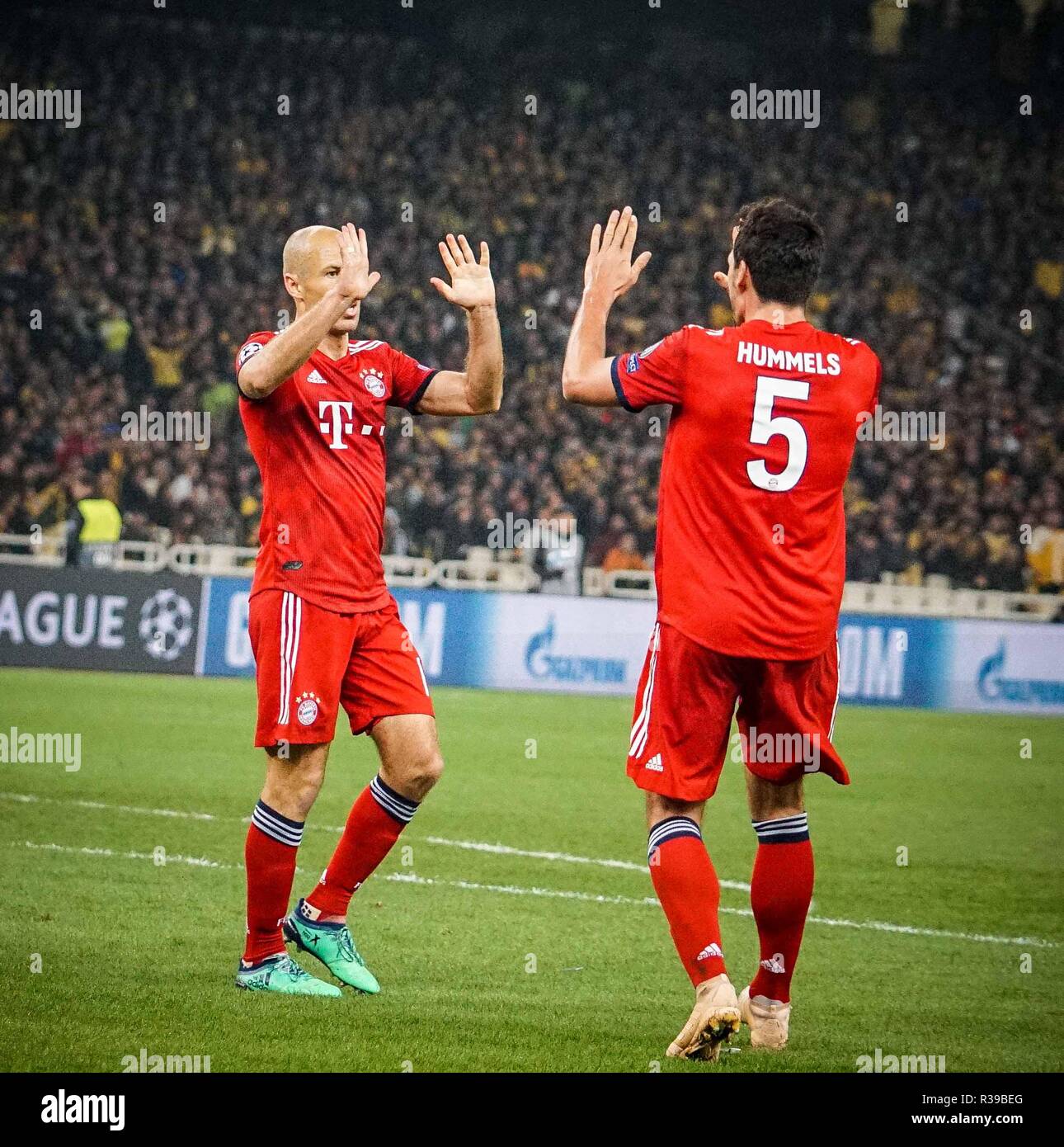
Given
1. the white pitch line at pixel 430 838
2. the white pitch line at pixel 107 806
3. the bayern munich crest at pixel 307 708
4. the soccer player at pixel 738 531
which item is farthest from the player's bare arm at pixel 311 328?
the white pitch line at pixel 107 806

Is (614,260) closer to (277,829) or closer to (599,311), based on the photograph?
(599,311)

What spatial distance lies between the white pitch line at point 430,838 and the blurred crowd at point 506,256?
9420 mm

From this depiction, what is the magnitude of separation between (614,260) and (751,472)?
76 centimetres

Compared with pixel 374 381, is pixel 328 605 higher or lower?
lower

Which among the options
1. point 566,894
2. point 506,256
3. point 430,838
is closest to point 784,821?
point 566,894

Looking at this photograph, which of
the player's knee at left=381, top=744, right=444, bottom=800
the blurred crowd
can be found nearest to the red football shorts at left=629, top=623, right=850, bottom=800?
the player's knee at left=381, top=744, right=444, bottom=800

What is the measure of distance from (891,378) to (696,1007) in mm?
20047

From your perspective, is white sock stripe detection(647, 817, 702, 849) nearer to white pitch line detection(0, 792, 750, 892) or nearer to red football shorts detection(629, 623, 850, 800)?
red football shorts detection(629, 623, 850, 800)

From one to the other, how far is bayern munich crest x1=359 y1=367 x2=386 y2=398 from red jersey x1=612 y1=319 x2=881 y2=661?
4.14 feet

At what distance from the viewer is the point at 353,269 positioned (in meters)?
5.30

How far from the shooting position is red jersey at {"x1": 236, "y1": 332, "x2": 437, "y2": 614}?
5.51 m

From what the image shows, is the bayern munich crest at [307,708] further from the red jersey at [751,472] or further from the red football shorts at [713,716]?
the red jersey at [751,472]

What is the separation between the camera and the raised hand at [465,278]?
18.3 ft

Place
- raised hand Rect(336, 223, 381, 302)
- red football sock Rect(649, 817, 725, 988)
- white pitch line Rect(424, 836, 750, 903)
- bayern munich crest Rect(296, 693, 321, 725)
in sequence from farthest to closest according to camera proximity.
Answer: white pitch line Rect(424, 836, 750, 903) < bayern munich crest Rect(296, 693, 321, 725) < raised hand Rect(336, 223, 381, 302) < red football sock Rect(649, 817, 725, 988)
